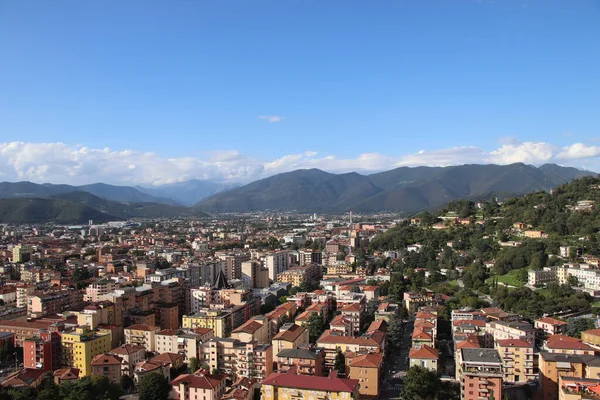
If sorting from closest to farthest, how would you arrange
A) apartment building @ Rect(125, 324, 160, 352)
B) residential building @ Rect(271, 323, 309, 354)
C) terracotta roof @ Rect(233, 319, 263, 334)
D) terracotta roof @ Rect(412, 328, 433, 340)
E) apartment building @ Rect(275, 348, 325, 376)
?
apartment building @ Rect(275, 348, 325, 376), residential building @ Rect(271, 323, 309, 354), terracotta roof @ Rect(412, 328, 433, 340), terracotta roof @ Rect(233, 319, 263, 334), apartment building @ Rect(125, 324, 160, 352)

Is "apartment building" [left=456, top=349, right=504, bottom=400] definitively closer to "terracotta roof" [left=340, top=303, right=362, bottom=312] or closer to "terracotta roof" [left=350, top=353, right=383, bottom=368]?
"terracotta roof" [left=350, top=353, right=383, bottom=368]

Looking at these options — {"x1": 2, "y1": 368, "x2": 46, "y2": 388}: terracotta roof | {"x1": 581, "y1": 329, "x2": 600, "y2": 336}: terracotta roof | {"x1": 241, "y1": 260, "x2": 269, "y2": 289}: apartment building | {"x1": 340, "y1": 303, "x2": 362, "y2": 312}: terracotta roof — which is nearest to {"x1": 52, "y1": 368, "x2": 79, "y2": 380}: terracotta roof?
{"x1": 2, "y1": 368, "x2": 46, "y2": 388}: terracotta roof

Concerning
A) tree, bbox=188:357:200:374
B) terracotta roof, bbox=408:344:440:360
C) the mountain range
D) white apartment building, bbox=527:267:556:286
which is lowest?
tree, bbox=188:357:200:374

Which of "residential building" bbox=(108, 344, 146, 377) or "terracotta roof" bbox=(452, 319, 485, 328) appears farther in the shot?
"terracotta roof" bbox=(452, 319, 485, 328)

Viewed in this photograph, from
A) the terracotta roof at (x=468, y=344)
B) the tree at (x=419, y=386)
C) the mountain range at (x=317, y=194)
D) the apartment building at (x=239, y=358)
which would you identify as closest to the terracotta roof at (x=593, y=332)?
the terracotta roof at (x=468, y=344)

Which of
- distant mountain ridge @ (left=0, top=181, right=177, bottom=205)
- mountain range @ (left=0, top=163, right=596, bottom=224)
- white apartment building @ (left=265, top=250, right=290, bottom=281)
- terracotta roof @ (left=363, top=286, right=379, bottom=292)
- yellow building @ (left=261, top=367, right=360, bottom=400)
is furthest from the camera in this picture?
distant mountain ridge @ (left=0, top=181, right=177, bottom=205)

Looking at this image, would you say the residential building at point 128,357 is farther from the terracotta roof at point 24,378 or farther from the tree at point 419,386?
the tree at point 419,386
